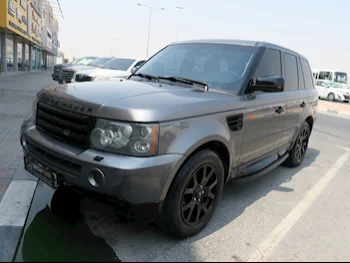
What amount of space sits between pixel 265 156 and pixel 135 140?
2206 millimetres

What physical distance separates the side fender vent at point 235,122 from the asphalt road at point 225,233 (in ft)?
3.30

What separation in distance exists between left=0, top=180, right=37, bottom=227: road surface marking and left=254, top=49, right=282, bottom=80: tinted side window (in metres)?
2.80

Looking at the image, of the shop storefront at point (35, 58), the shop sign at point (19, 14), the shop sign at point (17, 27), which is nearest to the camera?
the shop sign at point (17, 27)

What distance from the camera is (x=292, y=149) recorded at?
529 cm

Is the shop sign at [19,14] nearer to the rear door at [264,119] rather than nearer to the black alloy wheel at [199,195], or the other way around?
the rear door at [264,119]

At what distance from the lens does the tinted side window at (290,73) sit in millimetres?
4527

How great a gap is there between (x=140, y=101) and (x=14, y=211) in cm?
180

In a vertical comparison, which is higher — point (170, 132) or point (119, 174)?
point (170, 132)

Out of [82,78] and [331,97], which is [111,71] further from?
[331,97]

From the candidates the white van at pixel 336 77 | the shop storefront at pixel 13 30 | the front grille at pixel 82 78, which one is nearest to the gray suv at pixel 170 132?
the front grille at pixel 82 78

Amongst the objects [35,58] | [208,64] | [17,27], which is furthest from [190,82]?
[35,58]

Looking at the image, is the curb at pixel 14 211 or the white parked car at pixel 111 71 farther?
the white parked car at pixel 111 71

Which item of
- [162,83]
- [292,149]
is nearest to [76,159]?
[162,83]

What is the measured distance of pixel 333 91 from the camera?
25609mm
